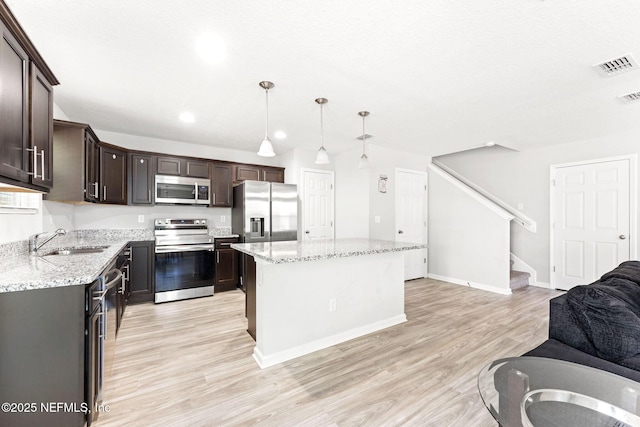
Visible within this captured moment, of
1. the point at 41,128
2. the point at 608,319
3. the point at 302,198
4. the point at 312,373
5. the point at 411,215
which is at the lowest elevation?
the point at 312,373

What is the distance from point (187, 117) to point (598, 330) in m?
4.23

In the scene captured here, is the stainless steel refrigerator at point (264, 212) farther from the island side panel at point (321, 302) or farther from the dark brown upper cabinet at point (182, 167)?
the island side panel at point (321, 302)

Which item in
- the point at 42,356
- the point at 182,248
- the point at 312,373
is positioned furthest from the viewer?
the point at 182,248

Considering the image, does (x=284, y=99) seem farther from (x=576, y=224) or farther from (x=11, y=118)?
(x=576, y=224)

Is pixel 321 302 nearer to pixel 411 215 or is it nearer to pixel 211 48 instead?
pixel 211 48

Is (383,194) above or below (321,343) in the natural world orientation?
above

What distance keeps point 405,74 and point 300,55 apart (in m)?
0.95

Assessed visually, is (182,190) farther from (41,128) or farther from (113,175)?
(41,128)

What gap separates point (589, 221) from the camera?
4.35 metres

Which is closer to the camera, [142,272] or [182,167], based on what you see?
[142,272]

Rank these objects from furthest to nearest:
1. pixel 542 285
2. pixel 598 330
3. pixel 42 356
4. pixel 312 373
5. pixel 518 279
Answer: pixel 542 285
pixel 518 279
pixel 312 373
pixel 598 330
pixel 42 356

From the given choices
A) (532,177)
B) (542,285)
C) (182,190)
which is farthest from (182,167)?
(542,285)

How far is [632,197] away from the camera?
4.00 meters

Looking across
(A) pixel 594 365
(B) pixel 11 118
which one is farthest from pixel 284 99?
(A) pixel 594 365
